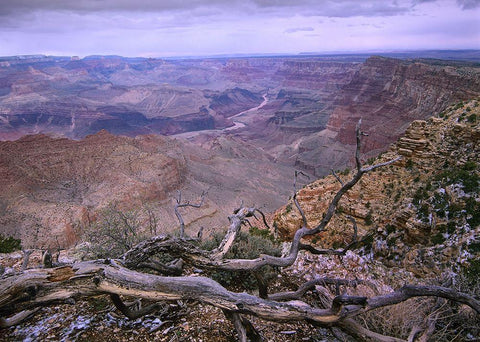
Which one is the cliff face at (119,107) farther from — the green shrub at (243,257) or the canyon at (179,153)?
the green shrub at (243,257)

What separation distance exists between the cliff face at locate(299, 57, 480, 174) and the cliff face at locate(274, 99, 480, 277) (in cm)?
3940

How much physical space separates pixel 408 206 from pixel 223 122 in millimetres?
153252

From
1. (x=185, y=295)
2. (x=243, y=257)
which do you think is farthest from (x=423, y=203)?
(x=185, y=295)

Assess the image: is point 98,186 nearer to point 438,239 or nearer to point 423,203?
point 423,203

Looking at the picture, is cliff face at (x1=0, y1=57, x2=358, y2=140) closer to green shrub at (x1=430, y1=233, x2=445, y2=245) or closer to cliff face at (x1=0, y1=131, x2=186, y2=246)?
cliff face at (x1=0, y1=131, x2=186, y2=246)

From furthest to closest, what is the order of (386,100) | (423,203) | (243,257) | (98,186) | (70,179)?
(386,100), (70,179), (98,186), (423,203), (243,257)

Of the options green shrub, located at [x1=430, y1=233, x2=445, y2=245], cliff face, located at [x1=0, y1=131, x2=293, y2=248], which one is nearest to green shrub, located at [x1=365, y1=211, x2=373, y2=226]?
green shrub, located at [x1=430, y1=233, x2=445, y2=245]

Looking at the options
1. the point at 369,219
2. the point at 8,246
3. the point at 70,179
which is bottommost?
the point at 70,179

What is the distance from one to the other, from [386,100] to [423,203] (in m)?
80.3

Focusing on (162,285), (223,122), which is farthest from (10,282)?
(223,122)

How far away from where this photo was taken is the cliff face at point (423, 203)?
8.95 metres

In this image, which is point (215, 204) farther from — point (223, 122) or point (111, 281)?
point (223, 122)

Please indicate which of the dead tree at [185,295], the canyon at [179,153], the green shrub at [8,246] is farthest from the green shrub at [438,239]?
the green shrub at [8,246]

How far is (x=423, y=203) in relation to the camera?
35.3 ft
